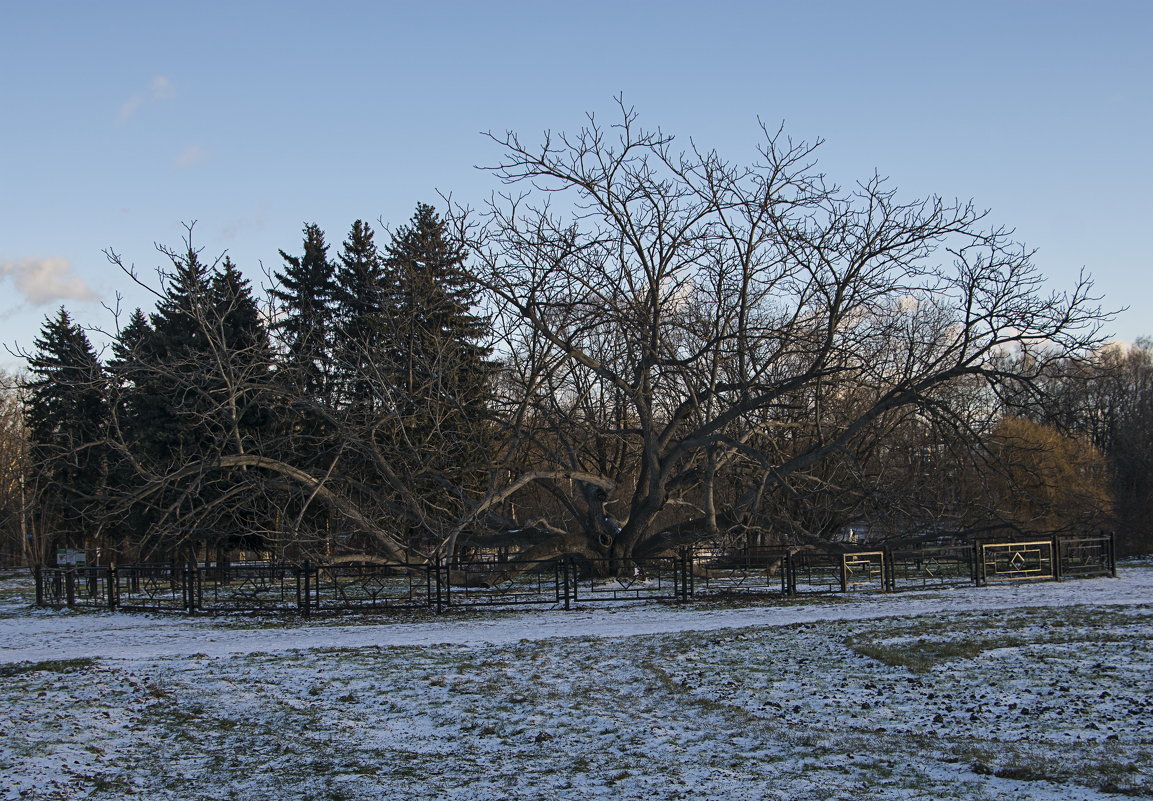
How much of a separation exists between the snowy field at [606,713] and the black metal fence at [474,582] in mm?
3801

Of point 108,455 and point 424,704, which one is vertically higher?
point 108,455

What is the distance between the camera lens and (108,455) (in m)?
41.0

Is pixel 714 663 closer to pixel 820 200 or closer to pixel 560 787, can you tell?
pixel 560 787

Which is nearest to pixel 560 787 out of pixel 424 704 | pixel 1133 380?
pixel 424 704

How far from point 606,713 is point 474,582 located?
15.0 meters

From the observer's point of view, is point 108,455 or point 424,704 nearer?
point 424,704

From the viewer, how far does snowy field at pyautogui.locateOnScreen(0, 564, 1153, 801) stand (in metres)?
6.14

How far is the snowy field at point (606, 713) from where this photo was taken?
614cm

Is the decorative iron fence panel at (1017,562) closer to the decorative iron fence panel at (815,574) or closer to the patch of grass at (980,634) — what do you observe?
the decorative iron fence panel at (815,574)

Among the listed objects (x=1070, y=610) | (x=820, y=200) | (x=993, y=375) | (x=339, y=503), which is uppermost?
(x=820, y=200)

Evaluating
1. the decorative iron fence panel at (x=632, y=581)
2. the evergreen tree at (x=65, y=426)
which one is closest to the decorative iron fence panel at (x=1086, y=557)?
the decorative iron fence panel at (x=632, y=581)

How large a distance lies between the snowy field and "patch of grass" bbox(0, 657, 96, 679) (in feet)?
0.20

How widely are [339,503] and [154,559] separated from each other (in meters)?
20.5

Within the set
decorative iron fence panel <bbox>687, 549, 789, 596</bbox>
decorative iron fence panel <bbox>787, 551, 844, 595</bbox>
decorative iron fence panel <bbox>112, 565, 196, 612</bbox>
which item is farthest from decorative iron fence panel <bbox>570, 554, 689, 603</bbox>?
decorative iron fence panel <bbox>112, 565, 196, 612</bbox>
